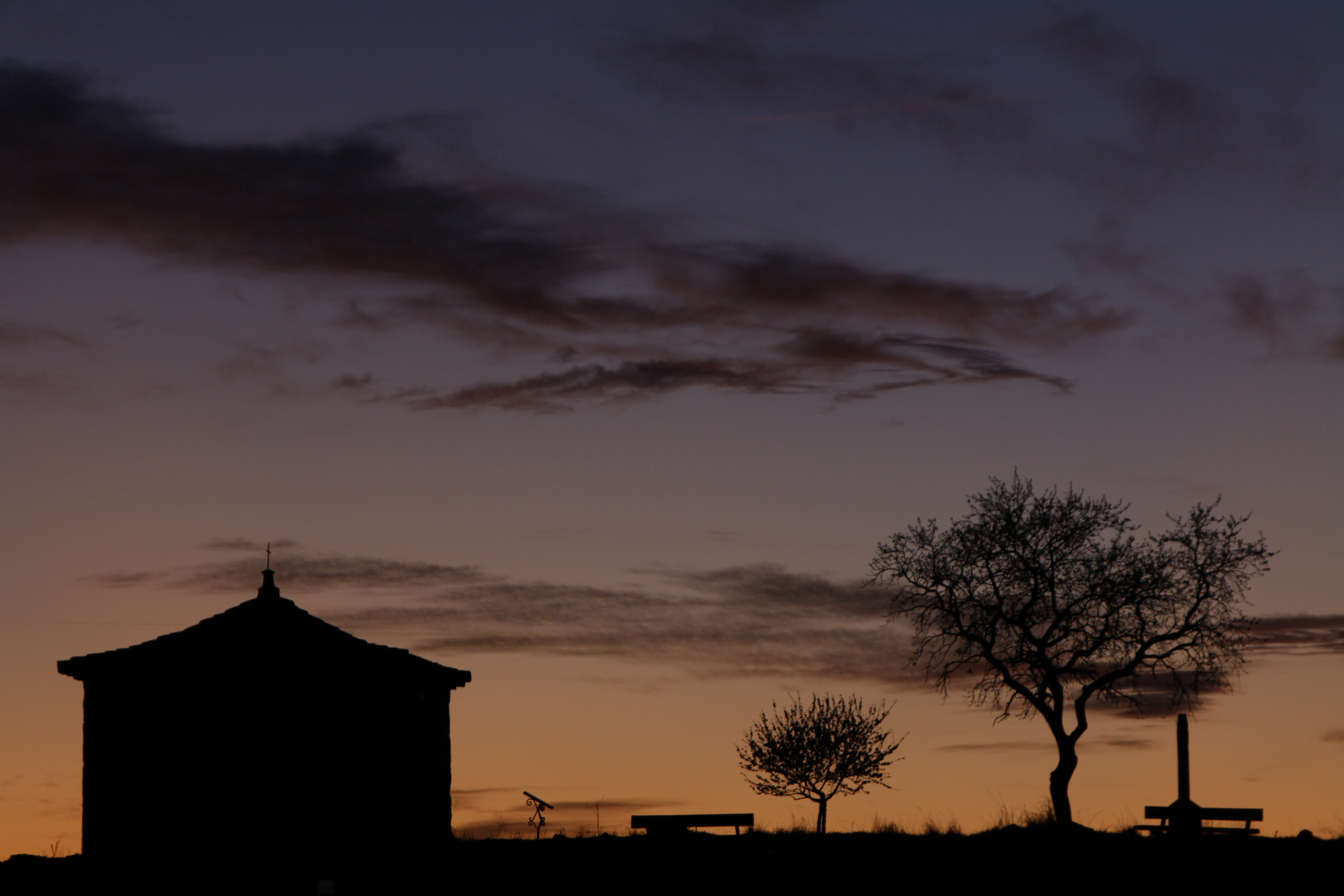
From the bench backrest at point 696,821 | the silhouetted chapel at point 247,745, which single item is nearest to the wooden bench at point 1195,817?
the bench backrest at point 696,821

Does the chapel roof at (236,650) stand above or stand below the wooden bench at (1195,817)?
above

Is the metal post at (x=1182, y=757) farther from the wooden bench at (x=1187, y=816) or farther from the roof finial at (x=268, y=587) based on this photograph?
the roof finial at (x=268, y=587)

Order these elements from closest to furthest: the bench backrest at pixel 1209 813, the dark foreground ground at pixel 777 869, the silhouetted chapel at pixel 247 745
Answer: the dark foreground ground at pixel 777 869 → the silhouetted chapel at pixel 247 745 → the bench backrest at pixel 1209 813

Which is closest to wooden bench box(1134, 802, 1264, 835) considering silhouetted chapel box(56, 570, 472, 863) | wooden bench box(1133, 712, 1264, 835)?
wooden bench box(1133, 712, 1264, 835)

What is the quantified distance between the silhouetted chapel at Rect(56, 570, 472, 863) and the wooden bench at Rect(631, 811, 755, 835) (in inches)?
201

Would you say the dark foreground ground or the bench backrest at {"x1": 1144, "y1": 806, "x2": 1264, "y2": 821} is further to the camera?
the bench backrest at {"x1": 1144, "y1": 806, "x2": 1264, "y2": 821}

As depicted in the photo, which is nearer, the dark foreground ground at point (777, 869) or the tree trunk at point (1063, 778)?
the dark foreground ground at point (777, 869)

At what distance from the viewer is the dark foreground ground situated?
28859 millimetres

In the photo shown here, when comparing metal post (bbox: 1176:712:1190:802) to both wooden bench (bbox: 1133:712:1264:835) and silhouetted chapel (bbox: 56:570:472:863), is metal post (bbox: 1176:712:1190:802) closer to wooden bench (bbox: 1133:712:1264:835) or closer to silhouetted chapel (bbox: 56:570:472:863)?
wooden bench (bbox: 1133:712:1264:835)

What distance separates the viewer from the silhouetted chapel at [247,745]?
33906 millimetres

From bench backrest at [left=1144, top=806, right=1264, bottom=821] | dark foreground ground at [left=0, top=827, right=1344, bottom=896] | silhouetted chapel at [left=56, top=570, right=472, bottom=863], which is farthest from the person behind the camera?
bench backrest at [left=1144, top=806, right=1264, bottom=821]

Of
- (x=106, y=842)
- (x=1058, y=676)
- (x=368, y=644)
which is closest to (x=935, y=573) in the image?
(x=1058, y=676)

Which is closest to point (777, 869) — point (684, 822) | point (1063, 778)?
point (684, 822)

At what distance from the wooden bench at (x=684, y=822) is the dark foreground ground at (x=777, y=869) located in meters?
0.71
